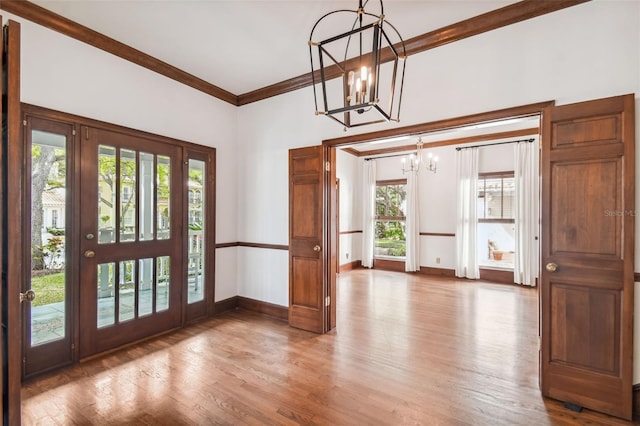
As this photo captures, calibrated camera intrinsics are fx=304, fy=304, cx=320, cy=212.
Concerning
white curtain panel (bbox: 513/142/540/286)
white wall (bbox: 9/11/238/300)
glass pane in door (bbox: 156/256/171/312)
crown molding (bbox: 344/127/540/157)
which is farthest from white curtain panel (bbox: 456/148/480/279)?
glass pane in door (bbox: 156/256/171/312)

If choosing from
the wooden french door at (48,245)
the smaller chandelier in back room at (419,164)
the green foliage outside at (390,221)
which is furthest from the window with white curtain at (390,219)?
the wooden french door at (48,245)

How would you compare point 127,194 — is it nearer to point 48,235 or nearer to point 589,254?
point 48,235

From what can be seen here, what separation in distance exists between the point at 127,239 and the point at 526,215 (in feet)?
21.0

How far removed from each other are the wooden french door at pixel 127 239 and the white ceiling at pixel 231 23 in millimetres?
976

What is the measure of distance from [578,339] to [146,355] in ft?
12.2

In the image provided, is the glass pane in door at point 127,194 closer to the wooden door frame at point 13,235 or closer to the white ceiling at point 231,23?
the white ceiling at point 231,23

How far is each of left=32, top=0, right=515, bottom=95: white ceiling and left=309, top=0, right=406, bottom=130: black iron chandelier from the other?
15 cm

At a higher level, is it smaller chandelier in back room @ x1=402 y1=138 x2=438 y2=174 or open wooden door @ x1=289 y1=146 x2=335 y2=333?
smaller chandelier in back room @ x1=402 y1=138 x2=438 y2=174

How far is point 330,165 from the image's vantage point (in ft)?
12.0

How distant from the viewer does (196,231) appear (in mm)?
3920

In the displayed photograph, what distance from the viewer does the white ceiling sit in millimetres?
2514

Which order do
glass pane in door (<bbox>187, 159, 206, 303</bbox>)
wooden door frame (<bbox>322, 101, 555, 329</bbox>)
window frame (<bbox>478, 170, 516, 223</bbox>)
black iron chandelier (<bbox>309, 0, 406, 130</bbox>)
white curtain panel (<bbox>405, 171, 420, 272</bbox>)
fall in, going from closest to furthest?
black iron chandelier (<bbox>309, 0, 406, 130</bbox>) < wooden door frame (<bbox>322, 101, 555, 329</bbox>) < glass pane in door (<bbox>187, 159, 206, 303</bbox>) < window frame (<bbox>478, 170, 516, 223</bbox>) < white curtain panel (<bbox>405, 171, 420, 272</bbox>)

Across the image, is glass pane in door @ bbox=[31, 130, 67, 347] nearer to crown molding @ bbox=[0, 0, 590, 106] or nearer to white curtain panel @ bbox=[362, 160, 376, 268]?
crown molding @ bbox=[0, 0, 590, 106]

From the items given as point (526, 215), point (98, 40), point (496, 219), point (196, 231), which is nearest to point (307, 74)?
point (98, 40)
